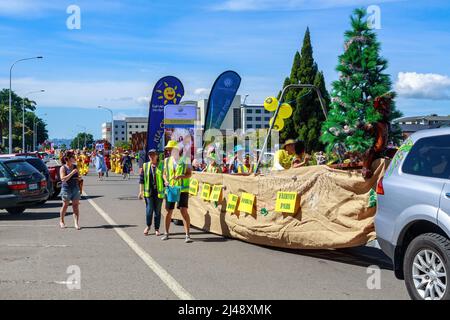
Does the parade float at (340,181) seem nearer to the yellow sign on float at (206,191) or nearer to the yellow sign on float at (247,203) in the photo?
the yellow sign on float at (247,203)

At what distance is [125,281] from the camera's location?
22.3 ft

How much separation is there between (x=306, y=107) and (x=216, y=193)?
4057 cm

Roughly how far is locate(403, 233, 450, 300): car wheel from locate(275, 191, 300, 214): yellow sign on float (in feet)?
9.16

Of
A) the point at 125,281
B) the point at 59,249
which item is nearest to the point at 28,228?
the point at 59,249

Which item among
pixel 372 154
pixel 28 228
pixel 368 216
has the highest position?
pixel 372 154

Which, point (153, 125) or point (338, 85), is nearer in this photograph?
point (338, 85)

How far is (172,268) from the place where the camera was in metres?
7.57

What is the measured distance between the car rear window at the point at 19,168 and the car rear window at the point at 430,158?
1104cm

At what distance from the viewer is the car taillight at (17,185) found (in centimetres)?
1374

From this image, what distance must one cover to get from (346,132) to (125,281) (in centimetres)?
375

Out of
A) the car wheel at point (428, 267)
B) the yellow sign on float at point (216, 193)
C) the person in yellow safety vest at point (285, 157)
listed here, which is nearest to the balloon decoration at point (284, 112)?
the person in yellow safety vest at point (285, 157)

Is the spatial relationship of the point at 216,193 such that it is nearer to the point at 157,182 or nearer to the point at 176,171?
the point at 176,171

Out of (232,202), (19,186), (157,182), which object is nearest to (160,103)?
(19,186)
